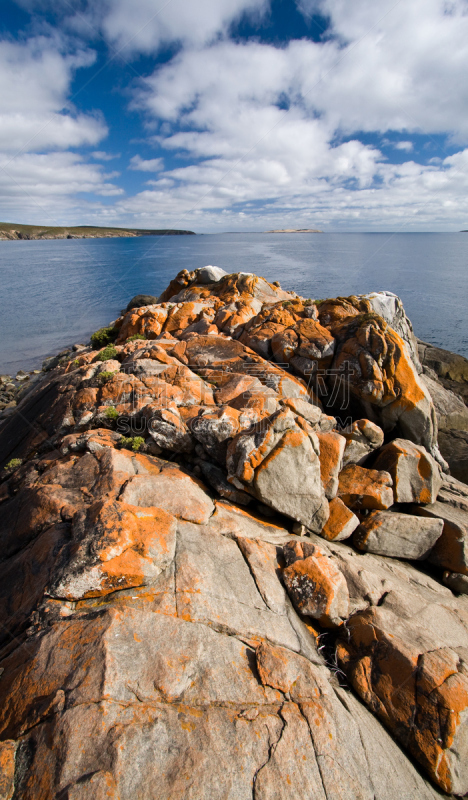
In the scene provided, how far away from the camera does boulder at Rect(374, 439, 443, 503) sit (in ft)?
50.4

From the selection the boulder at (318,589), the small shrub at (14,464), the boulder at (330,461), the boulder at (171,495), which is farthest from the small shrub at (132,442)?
the boulder at (330,461)

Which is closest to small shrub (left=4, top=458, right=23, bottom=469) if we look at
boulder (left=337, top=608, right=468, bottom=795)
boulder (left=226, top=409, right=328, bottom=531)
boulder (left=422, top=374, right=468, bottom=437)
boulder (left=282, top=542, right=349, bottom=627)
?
boulder (left=226, top=409, right=328, bottom=531)

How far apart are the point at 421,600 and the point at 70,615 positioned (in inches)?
429

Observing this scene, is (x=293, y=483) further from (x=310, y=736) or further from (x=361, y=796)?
(x=361, y=796)

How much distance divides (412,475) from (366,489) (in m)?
2.52

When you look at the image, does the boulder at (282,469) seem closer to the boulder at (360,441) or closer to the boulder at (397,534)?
the boulder at (397,534)

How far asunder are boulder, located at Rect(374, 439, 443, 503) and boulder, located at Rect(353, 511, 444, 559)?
4.19 ft

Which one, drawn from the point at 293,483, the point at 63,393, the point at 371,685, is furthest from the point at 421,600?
the point at 63,393

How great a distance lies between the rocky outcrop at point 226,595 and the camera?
248 inches

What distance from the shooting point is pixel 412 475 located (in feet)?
51.0

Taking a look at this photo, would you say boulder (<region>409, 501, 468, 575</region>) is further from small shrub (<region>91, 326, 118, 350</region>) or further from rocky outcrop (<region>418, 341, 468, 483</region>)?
small shrub (<region>91, 326, 118, 350</region>)

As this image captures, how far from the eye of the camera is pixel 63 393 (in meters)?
18.4

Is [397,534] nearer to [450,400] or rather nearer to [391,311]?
[391,311]

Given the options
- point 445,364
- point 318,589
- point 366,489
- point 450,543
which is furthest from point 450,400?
point 318,589
